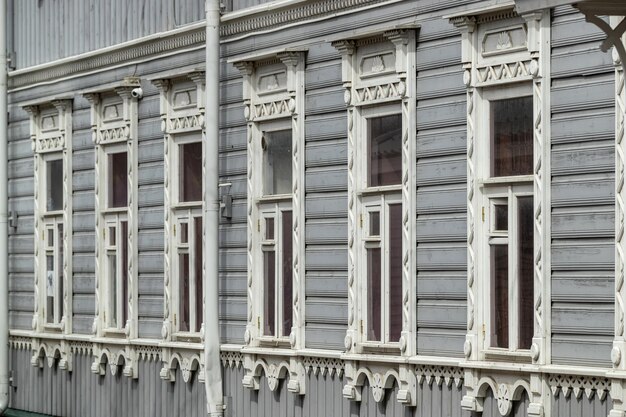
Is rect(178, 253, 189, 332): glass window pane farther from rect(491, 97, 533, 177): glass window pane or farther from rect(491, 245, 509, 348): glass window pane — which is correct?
rect(491, 97, 533, 177): glass window pane

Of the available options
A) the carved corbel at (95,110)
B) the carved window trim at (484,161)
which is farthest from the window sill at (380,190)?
the carved corbel at (95,110)

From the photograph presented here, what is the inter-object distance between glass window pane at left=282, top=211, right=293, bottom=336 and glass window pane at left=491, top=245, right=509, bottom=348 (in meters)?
3.38

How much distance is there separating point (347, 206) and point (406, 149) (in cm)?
118

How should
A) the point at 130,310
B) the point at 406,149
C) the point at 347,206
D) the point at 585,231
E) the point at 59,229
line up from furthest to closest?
1. the point at 59,229
2. the point at 130,310
3. the point at 347,206
4. the point at 406,149
5. the point at 585,231

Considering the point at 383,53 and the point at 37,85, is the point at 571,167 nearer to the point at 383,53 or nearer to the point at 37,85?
the point at 383,53

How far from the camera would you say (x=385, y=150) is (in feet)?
48.5

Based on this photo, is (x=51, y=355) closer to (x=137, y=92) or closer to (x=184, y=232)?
(x=184, y=232)

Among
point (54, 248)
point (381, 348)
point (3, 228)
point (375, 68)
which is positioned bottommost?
point (381, 348)

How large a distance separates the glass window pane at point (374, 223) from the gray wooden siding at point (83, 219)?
5.89m

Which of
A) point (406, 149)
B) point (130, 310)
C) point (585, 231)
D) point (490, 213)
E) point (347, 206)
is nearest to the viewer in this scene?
point (585, 231)

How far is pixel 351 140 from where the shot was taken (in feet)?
49.5

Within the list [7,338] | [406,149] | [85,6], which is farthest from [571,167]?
[7,338]

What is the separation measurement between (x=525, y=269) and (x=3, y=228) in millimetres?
10174

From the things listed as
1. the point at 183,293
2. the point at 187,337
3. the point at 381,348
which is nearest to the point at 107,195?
the point at 183,293
